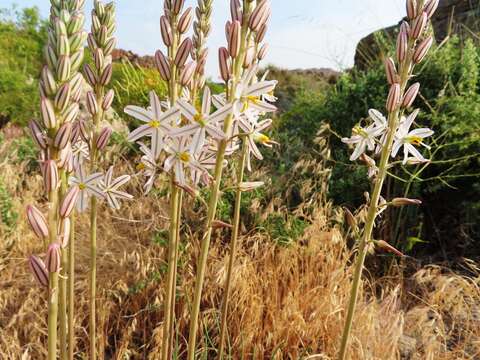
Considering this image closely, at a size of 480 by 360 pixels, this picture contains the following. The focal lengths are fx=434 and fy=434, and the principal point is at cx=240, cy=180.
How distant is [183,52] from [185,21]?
0.44 ft

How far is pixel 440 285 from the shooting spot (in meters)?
3.25

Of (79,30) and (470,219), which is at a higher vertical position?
(79,30)

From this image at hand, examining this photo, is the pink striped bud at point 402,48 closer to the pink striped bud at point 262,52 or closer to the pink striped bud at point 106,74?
the pink striped bud at point 262,52

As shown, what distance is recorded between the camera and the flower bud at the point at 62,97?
975mm

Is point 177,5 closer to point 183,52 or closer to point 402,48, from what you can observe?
point 183,52

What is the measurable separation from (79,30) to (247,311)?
2.34 meters

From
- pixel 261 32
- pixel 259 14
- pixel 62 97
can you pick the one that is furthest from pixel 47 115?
pixel 261 32

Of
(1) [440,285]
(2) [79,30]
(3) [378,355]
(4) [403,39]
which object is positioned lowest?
(3) [378,355]

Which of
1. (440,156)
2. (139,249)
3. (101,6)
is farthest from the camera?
(440,156)

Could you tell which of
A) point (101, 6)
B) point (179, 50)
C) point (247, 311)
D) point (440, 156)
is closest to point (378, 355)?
point (247, 311)

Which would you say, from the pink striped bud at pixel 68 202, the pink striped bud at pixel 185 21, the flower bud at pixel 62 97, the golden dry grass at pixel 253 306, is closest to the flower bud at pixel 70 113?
→ the flower bud at pixel 62 97

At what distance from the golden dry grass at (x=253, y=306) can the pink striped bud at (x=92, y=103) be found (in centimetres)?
111

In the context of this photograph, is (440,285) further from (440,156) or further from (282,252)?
→ (440,156)

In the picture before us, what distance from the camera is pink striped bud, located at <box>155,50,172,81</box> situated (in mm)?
1309
